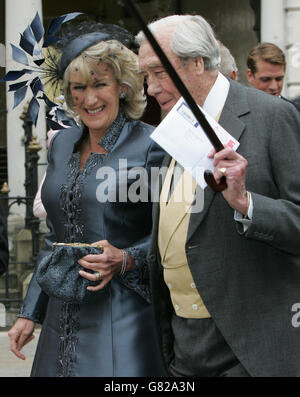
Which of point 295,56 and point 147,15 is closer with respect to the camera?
point 295,56

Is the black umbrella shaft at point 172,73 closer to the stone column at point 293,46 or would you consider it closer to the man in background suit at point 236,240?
the man in background suit at point 236,240

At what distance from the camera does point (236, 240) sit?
2.53 meters

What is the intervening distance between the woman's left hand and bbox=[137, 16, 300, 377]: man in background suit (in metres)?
0.27

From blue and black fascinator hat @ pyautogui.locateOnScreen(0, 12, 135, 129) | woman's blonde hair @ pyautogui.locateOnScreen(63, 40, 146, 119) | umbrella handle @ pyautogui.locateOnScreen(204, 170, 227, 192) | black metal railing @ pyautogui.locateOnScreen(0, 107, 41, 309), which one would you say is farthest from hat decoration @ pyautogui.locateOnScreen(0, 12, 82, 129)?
black metal railing @ pyautogui.locateOnScreen(0, 107, 41, 309)

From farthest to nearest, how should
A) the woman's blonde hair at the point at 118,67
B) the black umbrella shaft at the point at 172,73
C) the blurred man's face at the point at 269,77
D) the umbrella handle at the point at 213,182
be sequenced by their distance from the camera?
1. the blurred man's face at the point at 269,77
2. the woman's blonde hair at the point at 118,67
3. the umbrella handle at the point at 213,182
4. the black umbrella shaft at the point at 172,73

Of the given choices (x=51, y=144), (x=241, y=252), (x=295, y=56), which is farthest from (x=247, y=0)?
(x=241, y=252)

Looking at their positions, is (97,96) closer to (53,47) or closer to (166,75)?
(53,47)

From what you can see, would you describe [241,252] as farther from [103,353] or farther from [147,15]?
[147,15]

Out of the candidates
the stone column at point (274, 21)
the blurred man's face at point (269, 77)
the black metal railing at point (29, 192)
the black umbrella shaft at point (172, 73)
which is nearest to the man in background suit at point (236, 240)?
the black umbrella shaft at point (172, 73)

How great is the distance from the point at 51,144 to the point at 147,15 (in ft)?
36.6

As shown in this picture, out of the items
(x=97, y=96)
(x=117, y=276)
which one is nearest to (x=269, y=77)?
(x=97, y=96)

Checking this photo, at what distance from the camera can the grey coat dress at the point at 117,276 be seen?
9.73ft

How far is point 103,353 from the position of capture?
2.97m

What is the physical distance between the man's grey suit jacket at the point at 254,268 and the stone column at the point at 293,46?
313 inches
